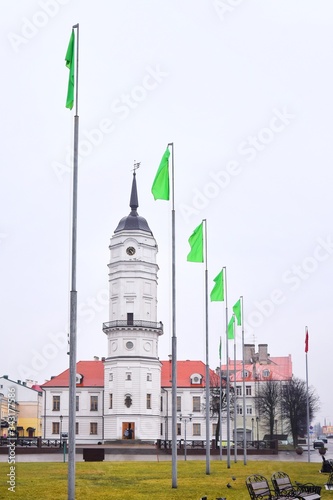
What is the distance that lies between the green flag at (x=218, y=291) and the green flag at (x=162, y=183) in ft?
32.5

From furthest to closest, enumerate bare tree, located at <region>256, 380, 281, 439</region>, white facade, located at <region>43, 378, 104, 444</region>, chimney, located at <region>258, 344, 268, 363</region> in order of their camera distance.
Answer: chimney, located at <region>258, 344, 268, 363</region> → bare tree, located at <region>256, 380, 281, 439</region> → white facade, located at <region>43, 378, 104, 444</region>

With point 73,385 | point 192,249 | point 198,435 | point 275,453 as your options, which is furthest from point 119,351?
point 73,385

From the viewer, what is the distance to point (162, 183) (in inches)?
1120

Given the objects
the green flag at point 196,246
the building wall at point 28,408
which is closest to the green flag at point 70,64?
the green flag at point 196,246

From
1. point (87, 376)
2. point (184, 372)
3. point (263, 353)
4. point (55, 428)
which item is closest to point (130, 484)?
point (55, 428)

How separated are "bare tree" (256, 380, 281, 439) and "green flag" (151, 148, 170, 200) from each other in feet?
232

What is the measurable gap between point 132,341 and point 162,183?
190 ft

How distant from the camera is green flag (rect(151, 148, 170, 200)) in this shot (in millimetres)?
28188

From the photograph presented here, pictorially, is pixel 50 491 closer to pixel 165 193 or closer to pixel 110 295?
pixel 165 193

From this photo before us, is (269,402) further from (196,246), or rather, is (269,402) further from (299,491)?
(299,491)

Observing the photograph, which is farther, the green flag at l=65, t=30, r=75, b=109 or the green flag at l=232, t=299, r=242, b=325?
the green flag at l=232, t=299, r=242, b=325

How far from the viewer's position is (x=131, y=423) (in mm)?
84125

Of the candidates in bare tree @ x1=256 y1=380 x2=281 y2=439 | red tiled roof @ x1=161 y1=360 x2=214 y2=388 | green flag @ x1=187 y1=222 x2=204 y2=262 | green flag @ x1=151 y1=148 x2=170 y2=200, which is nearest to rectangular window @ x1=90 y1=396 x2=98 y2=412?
red tiled roof @ x1=161 y1=360 x2=214 y2=388

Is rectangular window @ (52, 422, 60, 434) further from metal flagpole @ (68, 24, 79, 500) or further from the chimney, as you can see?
metal flagpole @ (68, 24, 79, 500)
